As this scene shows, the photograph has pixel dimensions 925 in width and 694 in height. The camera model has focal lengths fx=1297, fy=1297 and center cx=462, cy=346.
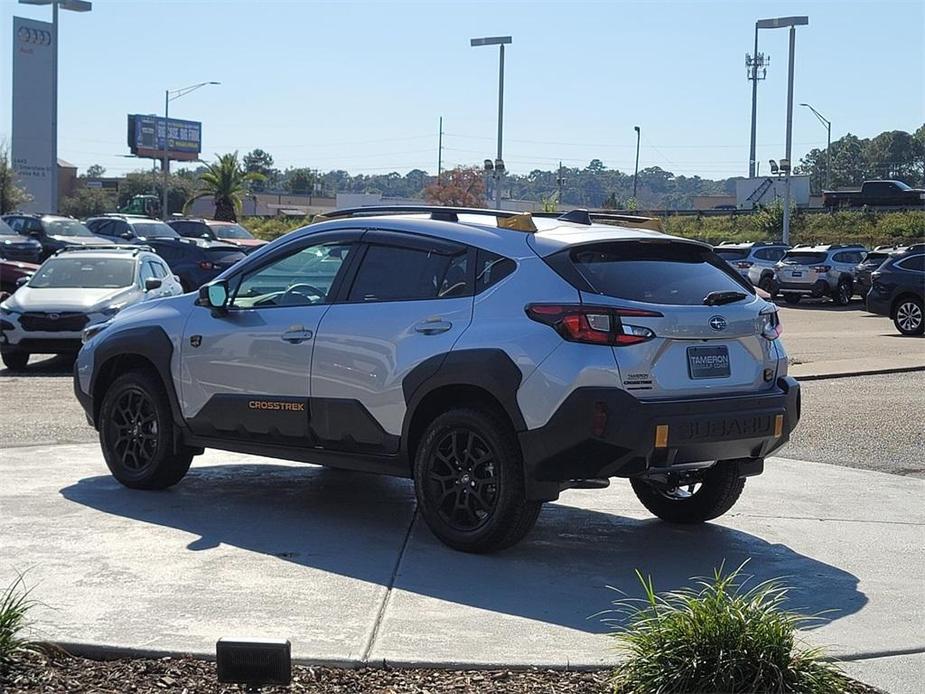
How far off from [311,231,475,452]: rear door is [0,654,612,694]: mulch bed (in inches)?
90.6

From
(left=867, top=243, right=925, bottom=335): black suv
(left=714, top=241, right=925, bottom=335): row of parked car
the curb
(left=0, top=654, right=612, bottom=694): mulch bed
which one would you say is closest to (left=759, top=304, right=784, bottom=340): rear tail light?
(left=0, top=654, right=612, bottom=694): mulch bed

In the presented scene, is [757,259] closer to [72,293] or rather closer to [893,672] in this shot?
[72,293]

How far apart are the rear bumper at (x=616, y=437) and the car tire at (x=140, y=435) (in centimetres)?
288

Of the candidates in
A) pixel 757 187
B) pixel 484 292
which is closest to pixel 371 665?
pixel 484 292

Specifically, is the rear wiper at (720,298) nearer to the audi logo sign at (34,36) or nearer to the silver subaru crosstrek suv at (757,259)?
the silver subaru crosstrek suv at (757,259)

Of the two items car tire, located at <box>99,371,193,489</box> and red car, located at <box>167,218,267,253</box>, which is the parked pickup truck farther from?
car tire, located at <box>99,371,193,489</box>

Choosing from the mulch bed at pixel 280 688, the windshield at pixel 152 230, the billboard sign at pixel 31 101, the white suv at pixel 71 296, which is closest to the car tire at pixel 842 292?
the windshield at pixel 152 230

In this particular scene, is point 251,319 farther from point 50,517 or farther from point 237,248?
point 237,248

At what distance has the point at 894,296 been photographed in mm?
24562

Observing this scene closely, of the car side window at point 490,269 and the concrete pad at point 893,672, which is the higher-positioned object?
the car side window at point 490,269

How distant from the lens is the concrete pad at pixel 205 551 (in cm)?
552

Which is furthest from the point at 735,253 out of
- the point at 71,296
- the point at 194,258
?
the point at 71,296

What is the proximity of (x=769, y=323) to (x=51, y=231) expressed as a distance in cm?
3216

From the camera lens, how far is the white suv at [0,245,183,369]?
53.2ft
